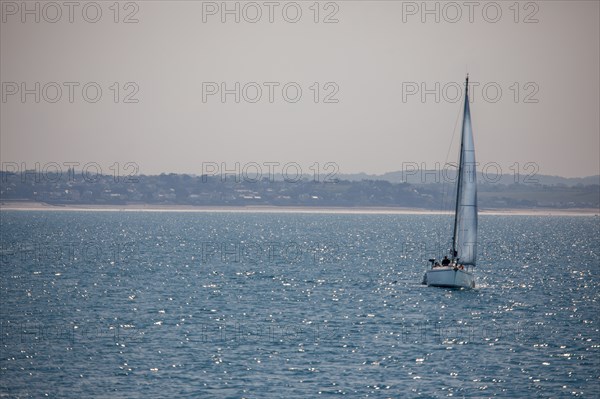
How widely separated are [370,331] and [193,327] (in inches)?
433

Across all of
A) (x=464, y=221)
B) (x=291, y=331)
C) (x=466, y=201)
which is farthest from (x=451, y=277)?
(x=291, y=331)

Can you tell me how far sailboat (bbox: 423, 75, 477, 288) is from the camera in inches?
2982

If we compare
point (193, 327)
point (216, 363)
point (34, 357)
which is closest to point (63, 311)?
point (193, 327)

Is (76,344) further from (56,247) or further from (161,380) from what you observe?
(56,247)

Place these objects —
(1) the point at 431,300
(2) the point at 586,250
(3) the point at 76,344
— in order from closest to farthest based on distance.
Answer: (3) the point at 76,344
(1) the point at 431,300
(2) the point at 586,250

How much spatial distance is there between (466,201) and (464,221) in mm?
1703

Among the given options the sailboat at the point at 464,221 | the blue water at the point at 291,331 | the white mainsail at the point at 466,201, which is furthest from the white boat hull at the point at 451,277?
the white mainsail at the point at 466,201

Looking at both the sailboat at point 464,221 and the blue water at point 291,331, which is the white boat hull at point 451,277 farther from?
the blue water at point 291,331

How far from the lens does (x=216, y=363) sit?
45562 millimetres

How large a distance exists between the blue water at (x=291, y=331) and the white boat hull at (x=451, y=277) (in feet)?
3.27

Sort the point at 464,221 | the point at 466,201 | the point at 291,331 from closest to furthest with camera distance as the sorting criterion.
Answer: the point at 291,331
the point at 464,221
the point at 466,201

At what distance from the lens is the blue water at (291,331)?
4178cm

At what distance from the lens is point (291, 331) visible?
5559 centimetres

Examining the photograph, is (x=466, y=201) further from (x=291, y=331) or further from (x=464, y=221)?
(x=291, y=331)
